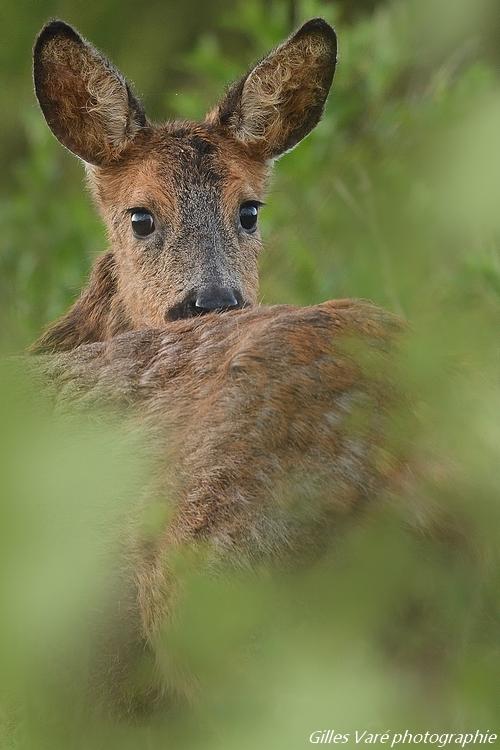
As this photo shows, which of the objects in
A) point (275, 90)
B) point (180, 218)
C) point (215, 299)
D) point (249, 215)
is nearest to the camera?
point (215, 299)

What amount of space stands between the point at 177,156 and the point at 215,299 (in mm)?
994

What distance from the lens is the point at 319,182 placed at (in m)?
7.13

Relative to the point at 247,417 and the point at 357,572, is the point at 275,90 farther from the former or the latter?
the point at 357,572

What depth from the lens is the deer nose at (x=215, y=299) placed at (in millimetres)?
6113

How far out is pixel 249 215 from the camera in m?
7.05

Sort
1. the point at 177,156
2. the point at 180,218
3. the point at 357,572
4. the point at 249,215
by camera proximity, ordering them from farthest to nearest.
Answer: the point at 249,215 < the point at 177,156 < the point at 180,218 < the point at 357,572

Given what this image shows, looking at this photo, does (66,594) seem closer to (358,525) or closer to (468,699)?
(468,699)

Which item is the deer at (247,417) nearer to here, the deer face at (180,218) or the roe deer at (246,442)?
the roe deer at (246,442)

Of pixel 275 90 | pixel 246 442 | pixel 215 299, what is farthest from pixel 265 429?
pixel 275 90

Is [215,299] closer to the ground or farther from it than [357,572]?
farther from it

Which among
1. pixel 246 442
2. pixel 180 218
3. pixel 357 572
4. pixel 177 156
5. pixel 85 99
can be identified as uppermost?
pixel 85 99

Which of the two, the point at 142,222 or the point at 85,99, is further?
the point at 85,99

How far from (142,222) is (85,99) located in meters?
0.64

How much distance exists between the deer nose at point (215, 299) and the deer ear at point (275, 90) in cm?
122
